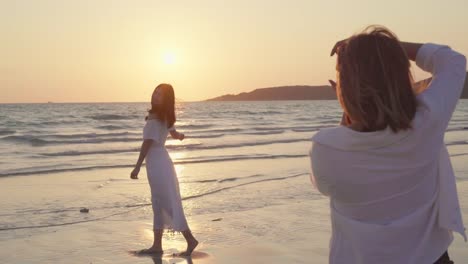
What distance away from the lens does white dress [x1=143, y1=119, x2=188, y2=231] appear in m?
6.51

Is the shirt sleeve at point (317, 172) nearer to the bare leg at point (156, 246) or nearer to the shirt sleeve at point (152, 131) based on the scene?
the shirt sleeve at point (152, 131)

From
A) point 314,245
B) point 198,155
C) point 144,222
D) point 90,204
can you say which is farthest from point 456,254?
point 198,155

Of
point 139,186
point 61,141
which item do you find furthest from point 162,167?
point 61,141

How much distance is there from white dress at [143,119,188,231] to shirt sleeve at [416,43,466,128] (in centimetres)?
481

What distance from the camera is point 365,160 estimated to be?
177 cm

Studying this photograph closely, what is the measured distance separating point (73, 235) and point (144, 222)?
3.67ft

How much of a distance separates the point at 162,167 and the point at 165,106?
66 centimetres

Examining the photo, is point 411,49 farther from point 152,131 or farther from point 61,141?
point 61,141

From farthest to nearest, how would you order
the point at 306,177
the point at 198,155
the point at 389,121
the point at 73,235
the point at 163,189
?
the point at 198,155
the point at 306,177
the point at 73,235
the point at 163,189
the point at 389,121

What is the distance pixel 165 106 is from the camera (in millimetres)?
6547

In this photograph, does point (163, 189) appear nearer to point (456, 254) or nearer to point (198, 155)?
point (456, 254)

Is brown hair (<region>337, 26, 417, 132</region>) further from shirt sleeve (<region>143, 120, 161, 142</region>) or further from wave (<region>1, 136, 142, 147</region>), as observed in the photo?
wave (<region>1, 136, 142, 147</region>)

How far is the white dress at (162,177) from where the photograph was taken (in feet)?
21.4

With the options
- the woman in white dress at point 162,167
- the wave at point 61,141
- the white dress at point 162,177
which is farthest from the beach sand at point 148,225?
the wave at point 61,141
